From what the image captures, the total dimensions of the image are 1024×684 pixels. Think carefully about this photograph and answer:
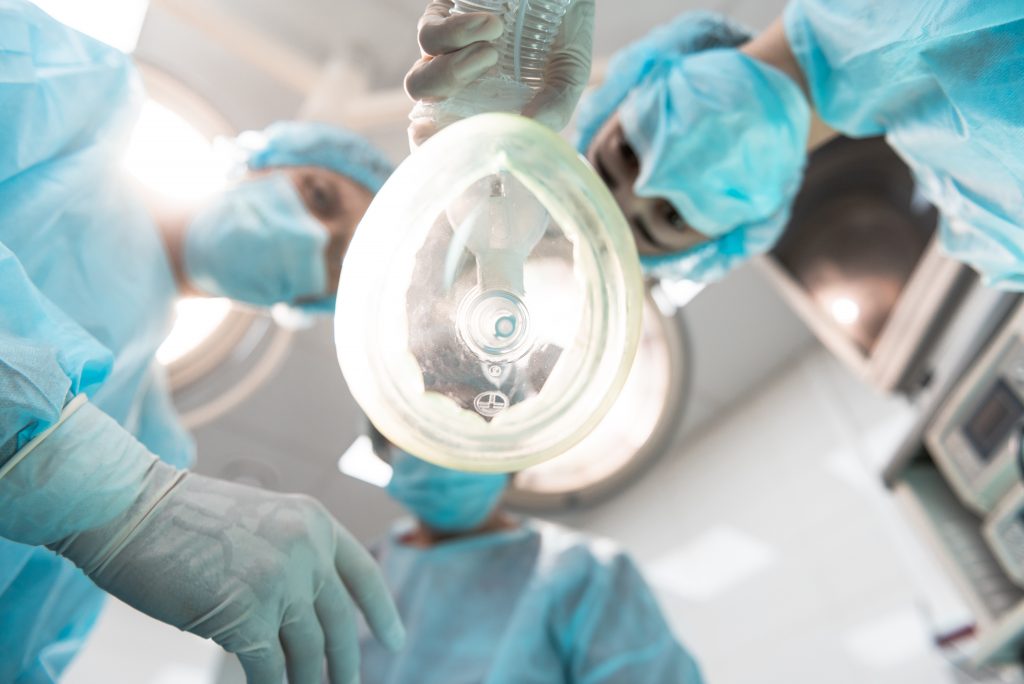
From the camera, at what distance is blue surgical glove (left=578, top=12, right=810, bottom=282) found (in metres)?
0.97

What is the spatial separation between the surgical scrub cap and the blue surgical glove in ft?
1.85

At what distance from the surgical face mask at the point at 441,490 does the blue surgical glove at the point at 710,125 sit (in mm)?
643

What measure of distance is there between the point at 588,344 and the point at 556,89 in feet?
0.74

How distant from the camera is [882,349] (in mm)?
1493

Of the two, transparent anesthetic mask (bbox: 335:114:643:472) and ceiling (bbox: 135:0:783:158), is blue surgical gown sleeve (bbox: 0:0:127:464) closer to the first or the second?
transparent anesthetic mask (bbox: 335:114:643:472)

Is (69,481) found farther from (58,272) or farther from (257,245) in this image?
(257,245)

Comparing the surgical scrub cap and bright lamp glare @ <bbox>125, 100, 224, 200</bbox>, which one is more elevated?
the surgical scrub cap

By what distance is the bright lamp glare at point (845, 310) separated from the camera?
1630 mm

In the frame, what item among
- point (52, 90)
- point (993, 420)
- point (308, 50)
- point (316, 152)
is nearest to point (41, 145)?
point (52, 90)

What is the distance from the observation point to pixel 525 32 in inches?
22.9

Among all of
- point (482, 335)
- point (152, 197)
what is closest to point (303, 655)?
point (482, 335)

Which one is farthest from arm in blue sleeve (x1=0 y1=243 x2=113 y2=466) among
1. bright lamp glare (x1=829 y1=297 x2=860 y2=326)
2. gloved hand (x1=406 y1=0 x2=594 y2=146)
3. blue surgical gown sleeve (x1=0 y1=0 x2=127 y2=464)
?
bright lamp glare (x1=829 y1=297 x2=860 y2=326)

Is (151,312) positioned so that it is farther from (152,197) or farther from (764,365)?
(764,365)

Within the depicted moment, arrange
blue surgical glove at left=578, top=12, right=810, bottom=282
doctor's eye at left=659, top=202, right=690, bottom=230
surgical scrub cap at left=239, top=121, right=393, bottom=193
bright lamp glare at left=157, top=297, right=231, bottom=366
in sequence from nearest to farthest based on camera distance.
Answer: blue surgical glove at left=578, top=12, right=810, bottom=282 → doctor's eye at left=659, top=202, right=690, bottom=230 → surgical scrub cap at left=239, top=121, right=393, bottom=193 → bright lamp glare at left=157, top=297, right=231, bottom=366
